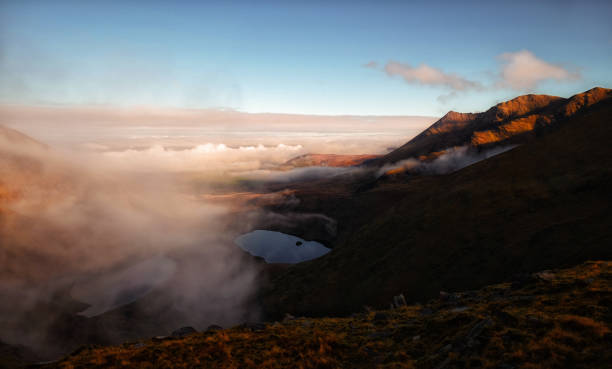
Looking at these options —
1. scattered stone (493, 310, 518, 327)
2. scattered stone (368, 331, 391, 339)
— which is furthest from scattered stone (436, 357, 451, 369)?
scattered stone (368, 331, 391, 339)

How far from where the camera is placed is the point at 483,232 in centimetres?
6769

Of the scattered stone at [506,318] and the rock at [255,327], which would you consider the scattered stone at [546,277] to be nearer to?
the scattered stone at [506,318]

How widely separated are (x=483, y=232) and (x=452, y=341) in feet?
195

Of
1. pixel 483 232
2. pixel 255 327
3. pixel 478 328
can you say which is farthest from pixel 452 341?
pixel 483 232

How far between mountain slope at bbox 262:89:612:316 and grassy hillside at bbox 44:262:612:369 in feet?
91.8

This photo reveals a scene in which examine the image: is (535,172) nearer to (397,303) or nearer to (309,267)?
(397,303)

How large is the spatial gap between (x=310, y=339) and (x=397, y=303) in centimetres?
2483

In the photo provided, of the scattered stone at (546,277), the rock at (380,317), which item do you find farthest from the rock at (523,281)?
the rock at (380,317)

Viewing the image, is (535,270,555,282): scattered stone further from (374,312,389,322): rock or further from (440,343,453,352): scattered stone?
(440,343,453,352): scattered stone

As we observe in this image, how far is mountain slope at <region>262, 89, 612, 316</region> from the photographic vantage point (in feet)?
175

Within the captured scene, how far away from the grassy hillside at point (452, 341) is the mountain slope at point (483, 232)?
1102 inches

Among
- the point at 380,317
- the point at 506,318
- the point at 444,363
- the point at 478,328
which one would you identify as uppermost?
the point at 506,318

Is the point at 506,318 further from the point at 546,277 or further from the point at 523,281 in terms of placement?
the point at 523,281

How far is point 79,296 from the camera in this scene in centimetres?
13075
